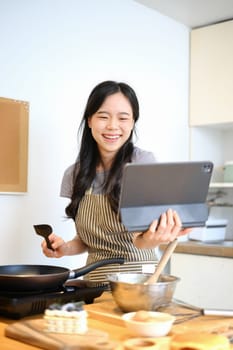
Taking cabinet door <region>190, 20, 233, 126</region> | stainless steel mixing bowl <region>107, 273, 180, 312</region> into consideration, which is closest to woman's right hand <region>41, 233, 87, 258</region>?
stainless steel mixing bowl <region>107, 273, 180, 312</region>

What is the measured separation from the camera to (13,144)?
1911mm

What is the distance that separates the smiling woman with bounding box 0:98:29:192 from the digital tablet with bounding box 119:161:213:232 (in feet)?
3.19

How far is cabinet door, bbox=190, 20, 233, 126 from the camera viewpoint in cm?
264

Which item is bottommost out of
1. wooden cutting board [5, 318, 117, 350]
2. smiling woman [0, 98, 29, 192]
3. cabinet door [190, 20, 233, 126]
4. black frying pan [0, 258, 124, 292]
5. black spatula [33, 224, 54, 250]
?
wooden cutting board [5, 318, 117, 350]

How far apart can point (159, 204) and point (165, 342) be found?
12.2 inches

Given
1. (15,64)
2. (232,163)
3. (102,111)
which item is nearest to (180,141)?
(232,163)

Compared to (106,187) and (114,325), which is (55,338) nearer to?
(114,325)

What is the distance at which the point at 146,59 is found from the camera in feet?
8.35

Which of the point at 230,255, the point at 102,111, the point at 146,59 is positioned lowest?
the point at 230,255

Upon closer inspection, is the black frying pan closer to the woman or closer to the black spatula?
the black spatula

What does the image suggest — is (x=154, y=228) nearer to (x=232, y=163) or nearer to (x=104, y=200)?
(x=104, y=200)

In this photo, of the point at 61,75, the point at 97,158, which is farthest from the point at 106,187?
the point at 61,75

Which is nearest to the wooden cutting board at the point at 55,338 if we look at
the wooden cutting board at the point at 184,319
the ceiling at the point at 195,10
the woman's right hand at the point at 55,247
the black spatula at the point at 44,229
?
the wooden cutting board at the point at 184,319

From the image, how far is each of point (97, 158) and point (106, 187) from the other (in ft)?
0.42
